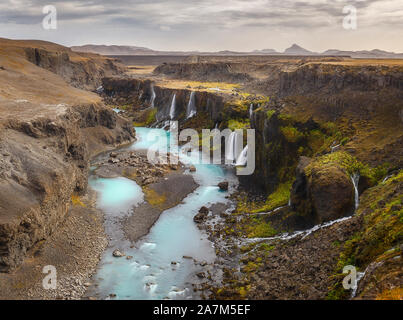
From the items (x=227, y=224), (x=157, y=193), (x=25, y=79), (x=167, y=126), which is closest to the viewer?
(x=227, y=224)

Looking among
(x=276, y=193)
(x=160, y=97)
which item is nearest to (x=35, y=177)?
(x=276, y=193)

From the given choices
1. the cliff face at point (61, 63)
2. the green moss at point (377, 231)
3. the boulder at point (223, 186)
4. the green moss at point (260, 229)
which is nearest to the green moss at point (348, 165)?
the green moss at point (377, 231)

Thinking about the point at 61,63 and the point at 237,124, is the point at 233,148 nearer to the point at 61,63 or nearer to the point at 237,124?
the point at 237,124

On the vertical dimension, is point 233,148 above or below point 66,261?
above

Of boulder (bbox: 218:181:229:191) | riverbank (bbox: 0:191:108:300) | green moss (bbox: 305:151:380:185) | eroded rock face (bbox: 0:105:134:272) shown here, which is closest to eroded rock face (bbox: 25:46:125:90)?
eroded rock face (bbox: 0:105:134:272)

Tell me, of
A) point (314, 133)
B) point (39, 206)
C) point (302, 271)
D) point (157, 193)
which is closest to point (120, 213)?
point (157, 193)

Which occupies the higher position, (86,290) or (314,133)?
(314,133)

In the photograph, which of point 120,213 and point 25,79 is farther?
point 25,79

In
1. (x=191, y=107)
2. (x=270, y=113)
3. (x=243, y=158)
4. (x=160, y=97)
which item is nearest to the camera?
(x=270, y=113)
